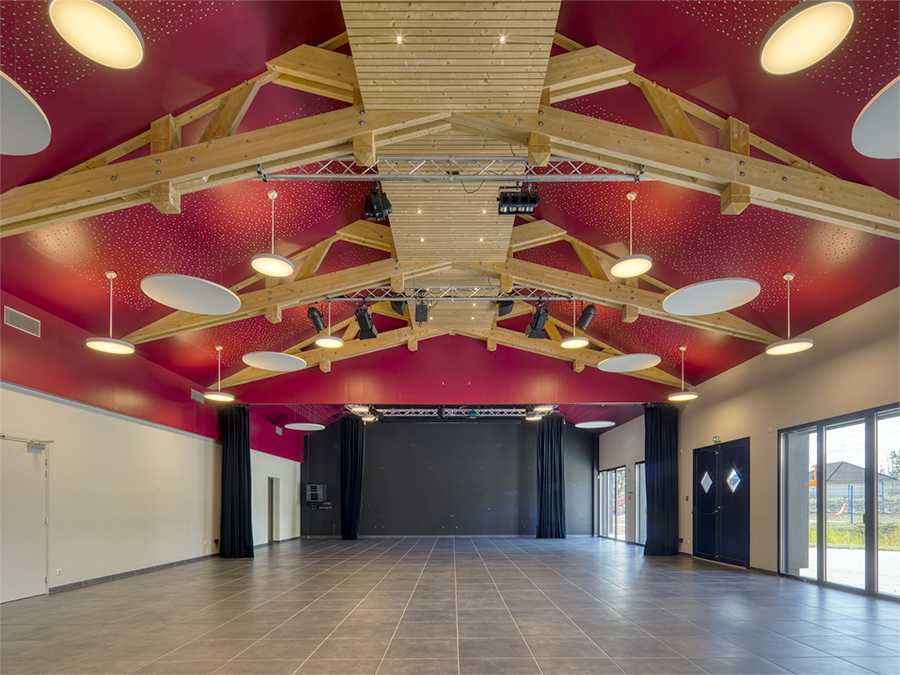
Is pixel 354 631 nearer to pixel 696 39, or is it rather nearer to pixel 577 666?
pixel 577 666

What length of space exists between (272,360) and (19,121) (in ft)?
24.6

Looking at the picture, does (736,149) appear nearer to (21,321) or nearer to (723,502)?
(723,502)

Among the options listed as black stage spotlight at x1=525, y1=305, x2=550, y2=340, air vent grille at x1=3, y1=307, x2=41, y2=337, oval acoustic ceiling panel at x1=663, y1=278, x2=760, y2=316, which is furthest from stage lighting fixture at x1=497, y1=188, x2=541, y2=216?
air vent grille at x1=3, y1=307, x2=41, y2=337

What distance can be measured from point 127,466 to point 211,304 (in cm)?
560

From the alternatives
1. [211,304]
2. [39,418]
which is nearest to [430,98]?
[211,304]

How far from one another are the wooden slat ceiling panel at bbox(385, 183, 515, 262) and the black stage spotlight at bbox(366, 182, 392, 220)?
0.68 ft

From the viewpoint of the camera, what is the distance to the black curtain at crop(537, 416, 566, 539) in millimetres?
21031

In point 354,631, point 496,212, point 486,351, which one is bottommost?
point 354,631

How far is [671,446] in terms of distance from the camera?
49.6 feet

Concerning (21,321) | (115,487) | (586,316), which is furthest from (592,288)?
(115,487)

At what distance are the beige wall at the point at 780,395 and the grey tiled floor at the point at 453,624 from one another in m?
1.75

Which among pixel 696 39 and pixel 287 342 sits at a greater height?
pixel 696 39

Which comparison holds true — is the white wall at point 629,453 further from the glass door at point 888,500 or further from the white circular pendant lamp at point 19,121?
the white circular pendant lamp at point 19,121

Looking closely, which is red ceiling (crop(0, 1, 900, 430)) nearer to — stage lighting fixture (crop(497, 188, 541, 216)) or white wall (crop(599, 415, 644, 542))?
stage lighting fixture (crop(497, 188, 541, 216))
